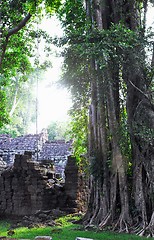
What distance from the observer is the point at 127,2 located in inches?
382

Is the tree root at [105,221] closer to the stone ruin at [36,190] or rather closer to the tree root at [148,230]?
the tree root at [148,230]

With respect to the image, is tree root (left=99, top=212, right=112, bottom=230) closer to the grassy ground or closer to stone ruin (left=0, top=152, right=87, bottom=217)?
the grassy ground

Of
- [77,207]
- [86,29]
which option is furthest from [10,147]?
[86,29]

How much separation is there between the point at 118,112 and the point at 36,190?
4.19 meters

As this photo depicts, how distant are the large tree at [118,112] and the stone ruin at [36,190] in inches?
95.1

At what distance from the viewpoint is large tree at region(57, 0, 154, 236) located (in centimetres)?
752

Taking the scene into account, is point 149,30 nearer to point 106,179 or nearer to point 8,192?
point 106,179

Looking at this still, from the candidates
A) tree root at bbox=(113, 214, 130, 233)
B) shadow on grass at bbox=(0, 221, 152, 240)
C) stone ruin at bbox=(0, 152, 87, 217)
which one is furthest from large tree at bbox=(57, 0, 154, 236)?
stone ruin at bbox=(0, 152, 87, 217)

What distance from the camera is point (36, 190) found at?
11641 millimetres

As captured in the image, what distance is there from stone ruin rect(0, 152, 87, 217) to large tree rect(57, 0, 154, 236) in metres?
2.42

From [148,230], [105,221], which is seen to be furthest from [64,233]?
[148,230]

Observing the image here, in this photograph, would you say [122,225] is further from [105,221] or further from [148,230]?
[148,230]

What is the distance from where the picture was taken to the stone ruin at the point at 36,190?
1162 cm

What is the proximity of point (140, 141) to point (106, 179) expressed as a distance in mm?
1275
